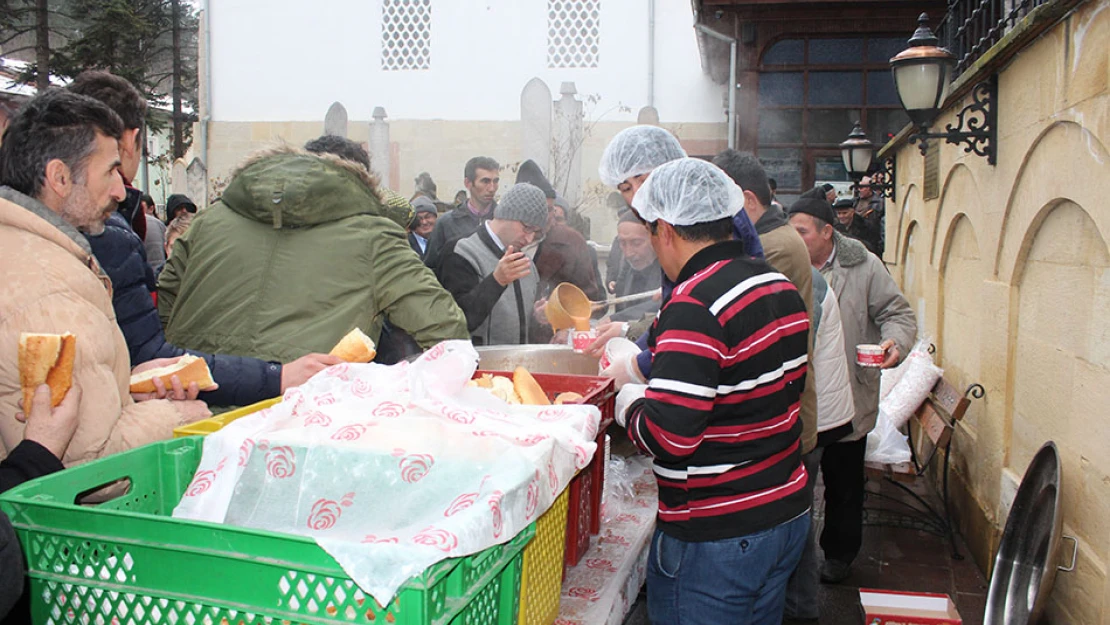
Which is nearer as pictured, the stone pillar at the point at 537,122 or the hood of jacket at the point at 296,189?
the hood of jacket at the point at 296,189

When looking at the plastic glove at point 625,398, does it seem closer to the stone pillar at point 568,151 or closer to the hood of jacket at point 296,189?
the hood of jacket at point 296,189

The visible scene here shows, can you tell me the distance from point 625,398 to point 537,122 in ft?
40.6

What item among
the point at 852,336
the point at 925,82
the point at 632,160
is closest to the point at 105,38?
the point at 925,82

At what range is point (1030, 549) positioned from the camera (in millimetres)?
3467

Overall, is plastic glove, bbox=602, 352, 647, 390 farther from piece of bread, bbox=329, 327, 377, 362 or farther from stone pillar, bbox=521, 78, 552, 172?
stone pillar, bbox=521, 78, 552, 172

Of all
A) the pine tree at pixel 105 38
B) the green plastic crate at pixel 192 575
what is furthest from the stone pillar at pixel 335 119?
the green plastic crate at pixel 192 575

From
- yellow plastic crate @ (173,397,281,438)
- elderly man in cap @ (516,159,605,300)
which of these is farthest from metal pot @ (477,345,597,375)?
elderly man in cap @ (516,159,605,300)

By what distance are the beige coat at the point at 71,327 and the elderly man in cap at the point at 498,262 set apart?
2.59 meters

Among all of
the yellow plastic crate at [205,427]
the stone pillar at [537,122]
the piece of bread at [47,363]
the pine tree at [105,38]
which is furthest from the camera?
the pine tree at [105,38]

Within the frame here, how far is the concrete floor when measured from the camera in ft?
14.1

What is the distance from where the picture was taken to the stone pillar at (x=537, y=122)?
555 inches

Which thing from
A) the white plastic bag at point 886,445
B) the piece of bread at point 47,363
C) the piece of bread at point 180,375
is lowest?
the white plastic bag at point 886,445

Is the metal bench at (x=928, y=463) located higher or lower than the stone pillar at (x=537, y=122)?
lower

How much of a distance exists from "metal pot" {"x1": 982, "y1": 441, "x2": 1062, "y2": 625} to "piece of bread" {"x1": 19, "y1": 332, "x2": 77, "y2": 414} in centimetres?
325
